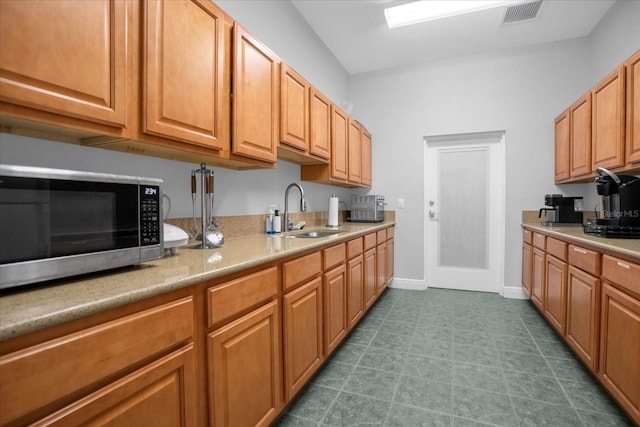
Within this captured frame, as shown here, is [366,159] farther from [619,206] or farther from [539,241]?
[619,206]

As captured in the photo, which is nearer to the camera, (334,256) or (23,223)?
(23,223)

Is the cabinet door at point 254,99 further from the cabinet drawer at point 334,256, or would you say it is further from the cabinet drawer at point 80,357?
the cabinet drawer at point 80,357

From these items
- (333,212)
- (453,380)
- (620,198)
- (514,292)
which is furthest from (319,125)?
(514,292)

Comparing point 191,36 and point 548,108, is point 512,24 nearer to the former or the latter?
point 548,108

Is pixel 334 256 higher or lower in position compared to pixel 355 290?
higher

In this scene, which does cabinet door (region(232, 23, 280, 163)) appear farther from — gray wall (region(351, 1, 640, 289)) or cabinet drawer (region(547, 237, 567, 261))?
gray wall (region(351, 1, 640, 289))

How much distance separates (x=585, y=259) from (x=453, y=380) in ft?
3.83

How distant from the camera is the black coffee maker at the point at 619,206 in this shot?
2064mm

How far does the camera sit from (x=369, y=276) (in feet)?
10.1

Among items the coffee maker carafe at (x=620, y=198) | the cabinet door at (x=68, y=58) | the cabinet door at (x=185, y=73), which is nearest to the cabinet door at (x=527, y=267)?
the coffee maker carafe at (x=620, y=198)

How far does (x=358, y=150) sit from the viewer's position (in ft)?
12.2

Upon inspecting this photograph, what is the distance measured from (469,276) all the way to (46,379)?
4.22 meters

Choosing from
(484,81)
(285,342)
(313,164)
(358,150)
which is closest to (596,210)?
(484,81)

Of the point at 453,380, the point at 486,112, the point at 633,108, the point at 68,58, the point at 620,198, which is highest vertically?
the point at 486,112
